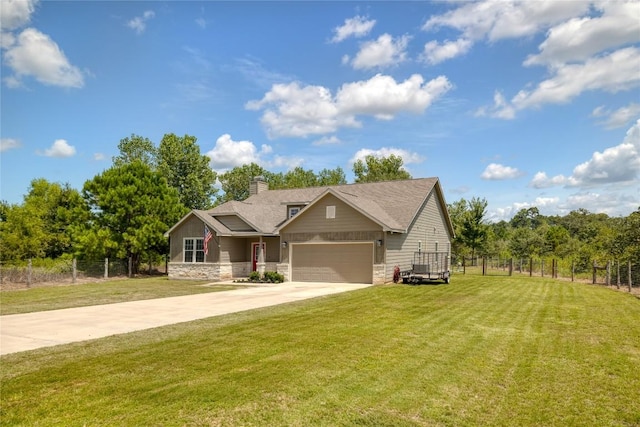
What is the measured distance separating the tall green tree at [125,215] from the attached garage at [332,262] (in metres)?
11.2

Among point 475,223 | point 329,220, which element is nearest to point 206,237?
point 329,220

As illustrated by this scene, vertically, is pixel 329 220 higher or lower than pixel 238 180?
lower

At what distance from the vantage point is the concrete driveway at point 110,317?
27.2 ft

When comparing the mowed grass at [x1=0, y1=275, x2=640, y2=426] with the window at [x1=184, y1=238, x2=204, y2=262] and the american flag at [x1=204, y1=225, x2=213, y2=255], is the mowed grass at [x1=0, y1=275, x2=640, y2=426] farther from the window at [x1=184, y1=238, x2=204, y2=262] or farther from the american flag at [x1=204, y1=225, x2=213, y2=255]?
the window at [x1=184, y1=238, x2=204, y2=262]

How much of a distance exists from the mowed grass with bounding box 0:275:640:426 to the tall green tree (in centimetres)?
2042

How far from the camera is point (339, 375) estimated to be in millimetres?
5742

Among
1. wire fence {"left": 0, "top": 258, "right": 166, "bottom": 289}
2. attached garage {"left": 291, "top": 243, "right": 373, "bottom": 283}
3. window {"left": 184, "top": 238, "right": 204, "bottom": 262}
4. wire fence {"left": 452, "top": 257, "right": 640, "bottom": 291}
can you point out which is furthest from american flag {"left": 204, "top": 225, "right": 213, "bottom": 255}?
wire fence {"left": 452, "top": 257, "right": 640, "bottom": 291}

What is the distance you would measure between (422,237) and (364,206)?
5436 mm

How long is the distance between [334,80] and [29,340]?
817 inches

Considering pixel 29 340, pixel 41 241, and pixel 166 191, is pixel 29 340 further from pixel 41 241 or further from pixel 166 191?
pixel 41 241

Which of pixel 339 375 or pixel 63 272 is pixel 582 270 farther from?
pixel 63 272

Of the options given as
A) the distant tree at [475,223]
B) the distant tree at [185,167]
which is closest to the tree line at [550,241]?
the distant tree at [475,223]

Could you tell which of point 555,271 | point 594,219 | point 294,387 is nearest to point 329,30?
point 294,387

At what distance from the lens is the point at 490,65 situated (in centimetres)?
1836
